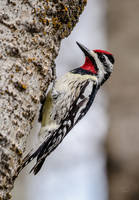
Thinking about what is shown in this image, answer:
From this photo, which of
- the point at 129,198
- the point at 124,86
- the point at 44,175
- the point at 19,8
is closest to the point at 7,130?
the point at 19,8

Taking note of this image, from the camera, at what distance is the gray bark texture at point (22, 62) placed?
5.46ft

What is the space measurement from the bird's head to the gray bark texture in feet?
2.55

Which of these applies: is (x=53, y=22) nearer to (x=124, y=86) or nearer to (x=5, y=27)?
(x=5, y=27)

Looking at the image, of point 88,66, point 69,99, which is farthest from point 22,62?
point 88,66

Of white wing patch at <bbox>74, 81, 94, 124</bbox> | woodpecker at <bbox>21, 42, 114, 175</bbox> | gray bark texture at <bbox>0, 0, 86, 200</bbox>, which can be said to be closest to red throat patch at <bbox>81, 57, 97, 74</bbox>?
woodpecker at <bbox>21, 42, 114, 175</bbox>

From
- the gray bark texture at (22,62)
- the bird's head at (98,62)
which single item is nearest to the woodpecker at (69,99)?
the bird's head at (98,62)

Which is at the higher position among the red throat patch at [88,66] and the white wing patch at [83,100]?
the red throat patch at [88,66]

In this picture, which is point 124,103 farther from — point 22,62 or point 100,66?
point 22,62

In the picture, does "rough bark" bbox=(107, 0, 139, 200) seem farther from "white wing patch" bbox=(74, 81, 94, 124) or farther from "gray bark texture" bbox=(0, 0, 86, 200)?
"gray bark texture" bbox=(0, 0, 86, 200)

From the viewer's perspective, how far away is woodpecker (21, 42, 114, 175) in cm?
246

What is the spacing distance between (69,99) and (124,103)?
459 millimetres

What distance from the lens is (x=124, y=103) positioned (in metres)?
2.80

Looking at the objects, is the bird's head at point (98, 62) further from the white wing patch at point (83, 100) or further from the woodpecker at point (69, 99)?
the white wing patch at point (83, 100)

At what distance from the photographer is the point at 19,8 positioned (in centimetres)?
185
